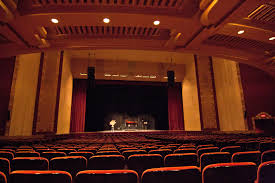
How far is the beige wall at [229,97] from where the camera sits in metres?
11.0

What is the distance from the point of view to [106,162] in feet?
6.51

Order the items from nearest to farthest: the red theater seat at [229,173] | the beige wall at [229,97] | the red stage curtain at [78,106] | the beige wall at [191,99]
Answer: the red theater seat at [229,173]
the beige wall at [229,97]
the beige wall at [191,99]
the red stage curtain at [78,106]

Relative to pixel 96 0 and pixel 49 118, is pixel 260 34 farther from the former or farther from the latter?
pixel 49 118

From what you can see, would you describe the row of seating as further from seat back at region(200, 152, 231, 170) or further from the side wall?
the side wall

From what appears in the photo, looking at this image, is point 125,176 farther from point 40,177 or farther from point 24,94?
point 24,94

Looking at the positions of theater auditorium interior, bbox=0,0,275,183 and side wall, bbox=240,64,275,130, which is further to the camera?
side wall, bbox=240,64,275,130

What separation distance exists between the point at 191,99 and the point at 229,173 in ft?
41.7

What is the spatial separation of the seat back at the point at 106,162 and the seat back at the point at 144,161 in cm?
13

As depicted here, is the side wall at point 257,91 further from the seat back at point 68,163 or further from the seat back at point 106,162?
the seat back at point 68,163

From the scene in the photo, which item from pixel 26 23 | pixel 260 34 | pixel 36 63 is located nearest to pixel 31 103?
pixel 36 63

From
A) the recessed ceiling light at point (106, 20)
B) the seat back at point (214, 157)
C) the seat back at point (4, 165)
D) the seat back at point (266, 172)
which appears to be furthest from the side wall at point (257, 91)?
the seat back at point (4, 165)

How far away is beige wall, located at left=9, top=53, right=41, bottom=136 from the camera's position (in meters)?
8.39

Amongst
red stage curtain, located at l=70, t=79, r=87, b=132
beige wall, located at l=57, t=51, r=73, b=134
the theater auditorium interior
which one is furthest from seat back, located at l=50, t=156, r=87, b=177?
red stage curtain, located at l=70, t=79, r=87, b=132

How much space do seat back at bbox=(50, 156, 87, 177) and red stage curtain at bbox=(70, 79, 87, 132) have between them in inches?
487
